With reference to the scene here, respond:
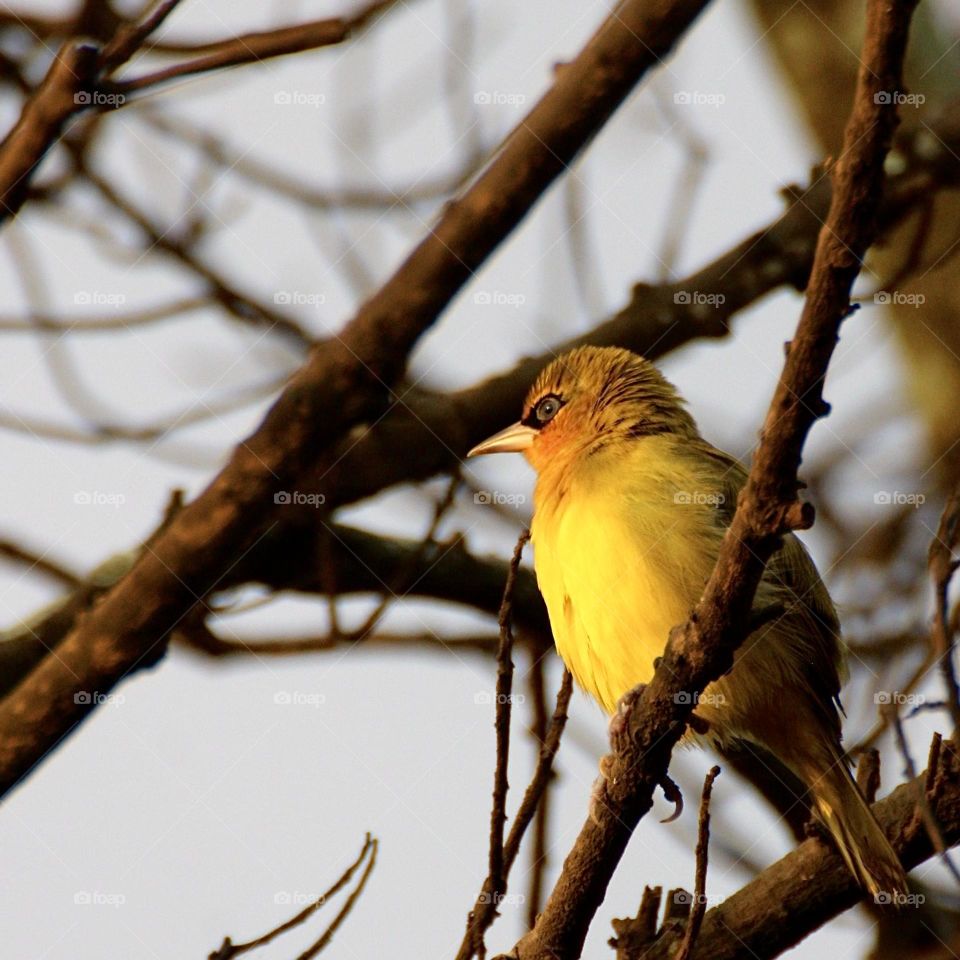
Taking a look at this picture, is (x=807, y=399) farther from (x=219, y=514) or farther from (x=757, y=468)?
(x=219, y=514)

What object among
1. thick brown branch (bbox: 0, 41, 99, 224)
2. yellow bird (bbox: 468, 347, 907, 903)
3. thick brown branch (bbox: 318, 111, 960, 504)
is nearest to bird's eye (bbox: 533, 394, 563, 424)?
thick brown branch (bbox: 318, 111, 960, 504)

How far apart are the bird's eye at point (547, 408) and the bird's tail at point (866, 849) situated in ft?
7.41

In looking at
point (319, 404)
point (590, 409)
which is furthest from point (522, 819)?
point (590, 409)

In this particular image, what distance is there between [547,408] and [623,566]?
1420 millimetres

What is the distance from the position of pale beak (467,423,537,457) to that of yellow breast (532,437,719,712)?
899 mm

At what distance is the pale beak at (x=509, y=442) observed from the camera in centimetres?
609

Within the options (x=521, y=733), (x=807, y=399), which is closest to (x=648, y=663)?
(x=521, y=733)

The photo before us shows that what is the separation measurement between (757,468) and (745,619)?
456 mm

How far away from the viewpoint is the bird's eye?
604 cm

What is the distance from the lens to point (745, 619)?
3.22 metres

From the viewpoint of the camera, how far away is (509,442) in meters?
6.12

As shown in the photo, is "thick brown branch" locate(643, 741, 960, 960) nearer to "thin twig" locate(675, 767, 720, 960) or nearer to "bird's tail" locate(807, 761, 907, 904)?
"bird's tail" locate(807, 761, 907, 904)

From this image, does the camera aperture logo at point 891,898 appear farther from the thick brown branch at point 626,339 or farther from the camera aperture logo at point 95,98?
the camera aperture logo at point 95,98

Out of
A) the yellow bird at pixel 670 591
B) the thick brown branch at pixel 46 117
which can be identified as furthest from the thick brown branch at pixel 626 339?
the thick brown branch at pixel 46 117
